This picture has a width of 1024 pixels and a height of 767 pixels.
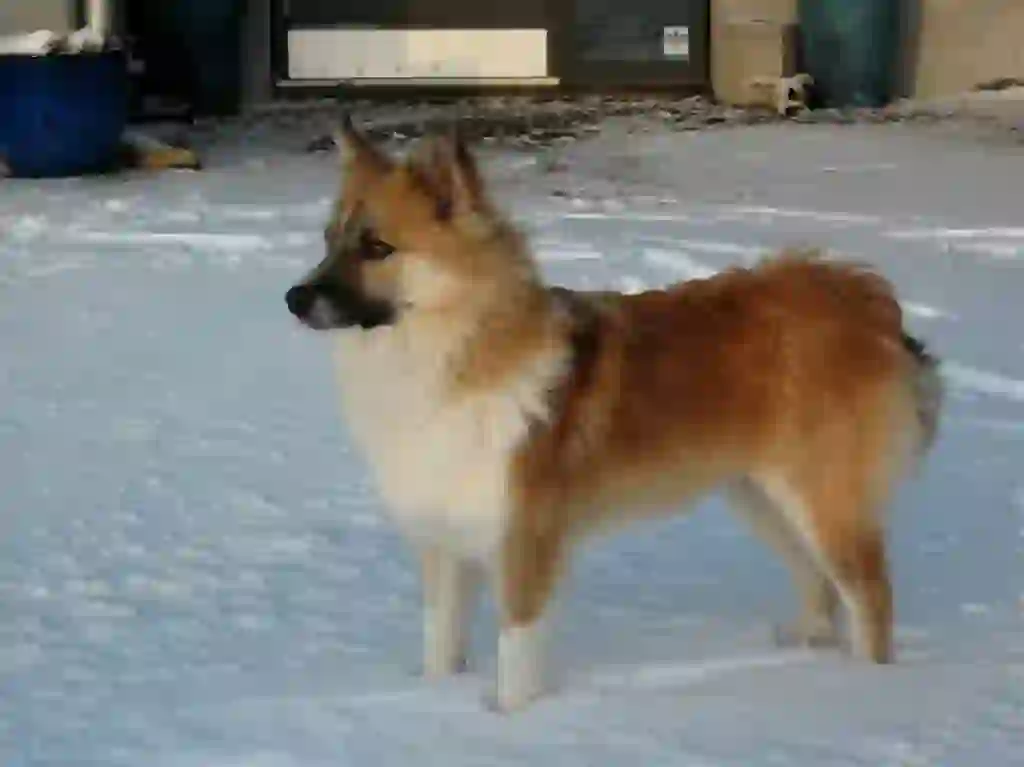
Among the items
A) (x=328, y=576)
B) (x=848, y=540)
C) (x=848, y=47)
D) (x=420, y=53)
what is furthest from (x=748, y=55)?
(x=848, y=540)

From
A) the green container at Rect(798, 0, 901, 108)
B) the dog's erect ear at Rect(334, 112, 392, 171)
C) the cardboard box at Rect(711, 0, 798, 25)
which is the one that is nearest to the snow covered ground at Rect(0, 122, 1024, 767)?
the dog's erect ear at Rect(334, 112, 392, 171)

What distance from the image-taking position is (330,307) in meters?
3.06

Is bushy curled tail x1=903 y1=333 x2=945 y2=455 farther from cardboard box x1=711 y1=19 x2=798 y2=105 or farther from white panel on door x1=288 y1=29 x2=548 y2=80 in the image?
white panel on door x1=288 y1=29 x2=548 y2=80

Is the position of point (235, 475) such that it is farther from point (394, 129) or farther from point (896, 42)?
point (896, 42)

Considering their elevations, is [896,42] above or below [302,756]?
above

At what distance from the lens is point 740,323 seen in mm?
3381

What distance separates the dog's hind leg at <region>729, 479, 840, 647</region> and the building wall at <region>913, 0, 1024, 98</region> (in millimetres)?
11056

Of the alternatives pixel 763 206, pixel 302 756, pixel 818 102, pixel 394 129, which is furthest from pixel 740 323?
pixel 818 102

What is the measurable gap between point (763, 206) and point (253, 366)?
11.9 ft

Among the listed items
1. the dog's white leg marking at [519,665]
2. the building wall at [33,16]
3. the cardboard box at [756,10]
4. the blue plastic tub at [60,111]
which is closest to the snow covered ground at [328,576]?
the dog's white leg marking at [519,665]

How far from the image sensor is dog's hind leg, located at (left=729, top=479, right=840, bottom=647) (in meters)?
3.61

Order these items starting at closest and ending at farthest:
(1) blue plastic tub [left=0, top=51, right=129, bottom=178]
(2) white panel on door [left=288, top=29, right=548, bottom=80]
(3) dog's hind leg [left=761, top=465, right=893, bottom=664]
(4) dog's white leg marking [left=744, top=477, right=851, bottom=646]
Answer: (3) dog's hind leg [left=761, top=465, right=893, bottom=664] < (4) dog's white leg marking [left=744, top=477, right=851, bottom=646] < (1) blue plastic tub [left=0, top=51, right=129, bottom=178] < (2) white panel on door [left=288, top=29, right=548, bottom=80]

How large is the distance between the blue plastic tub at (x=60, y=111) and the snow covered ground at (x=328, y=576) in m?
2.32

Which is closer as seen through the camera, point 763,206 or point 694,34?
point 763,206
